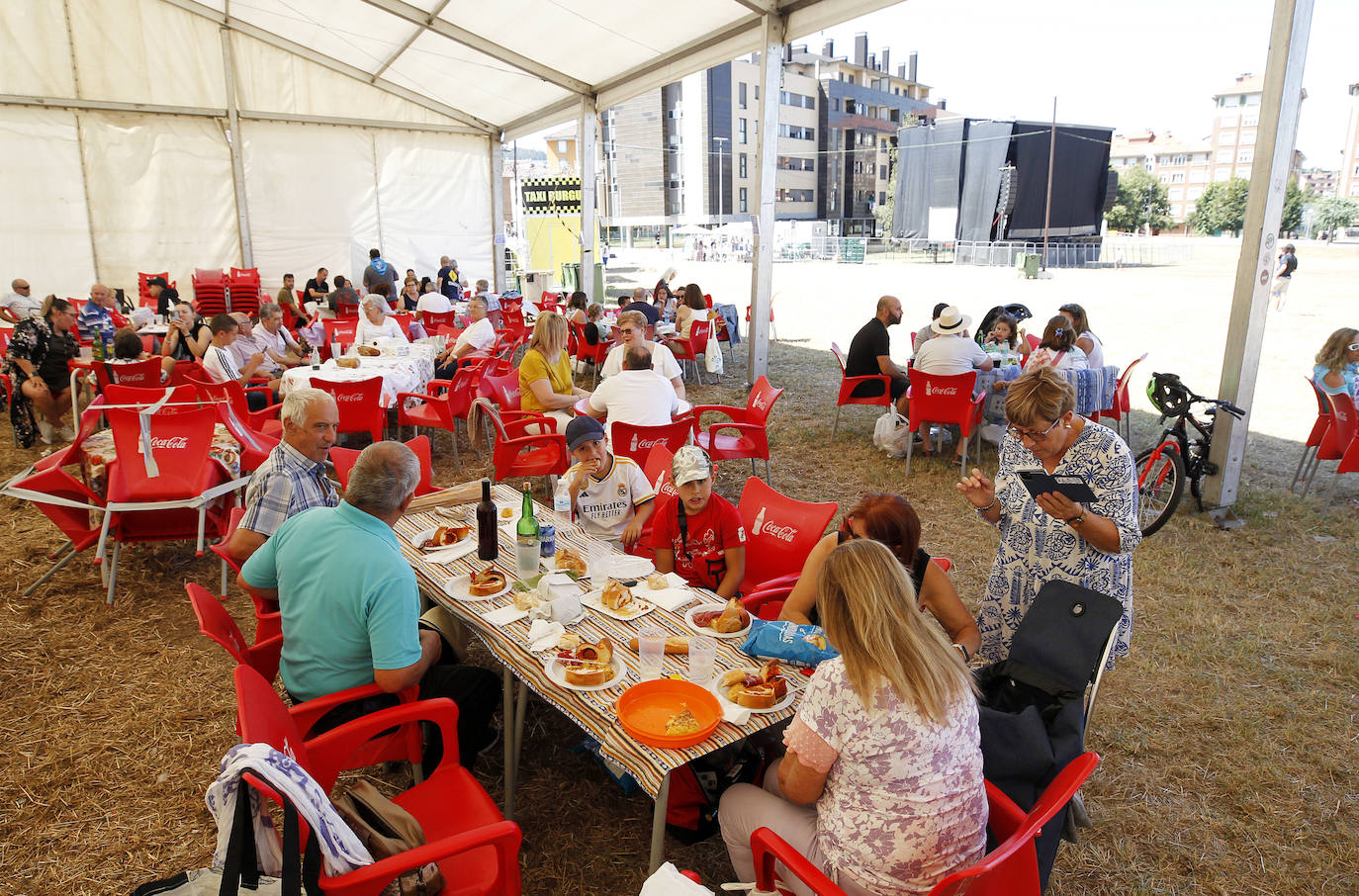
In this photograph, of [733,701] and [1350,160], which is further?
[1350,160]

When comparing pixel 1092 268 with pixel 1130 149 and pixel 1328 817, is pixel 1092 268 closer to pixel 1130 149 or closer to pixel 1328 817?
pixel 1328 817

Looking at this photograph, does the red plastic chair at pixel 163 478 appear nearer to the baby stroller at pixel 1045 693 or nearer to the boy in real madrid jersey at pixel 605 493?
the boy in real madrid jersey at pixel 605 493

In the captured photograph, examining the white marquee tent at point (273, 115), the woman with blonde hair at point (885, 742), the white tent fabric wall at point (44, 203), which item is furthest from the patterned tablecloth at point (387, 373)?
the white tent fabric wall at point (44, 203)

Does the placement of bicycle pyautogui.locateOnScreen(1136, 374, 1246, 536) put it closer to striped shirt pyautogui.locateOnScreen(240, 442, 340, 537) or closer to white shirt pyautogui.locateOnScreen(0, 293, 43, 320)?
striped shirt pyautogui.locateOnScreen(240, 442, 340, 537)

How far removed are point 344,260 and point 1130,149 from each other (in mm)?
115139

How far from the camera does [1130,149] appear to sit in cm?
10156

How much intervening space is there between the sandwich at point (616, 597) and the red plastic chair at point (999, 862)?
1.04m

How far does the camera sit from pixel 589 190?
1370 centimetres

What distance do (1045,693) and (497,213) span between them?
17176 millimetres

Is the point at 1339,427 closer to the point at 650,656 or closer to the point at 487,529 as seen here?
the point at 650,656

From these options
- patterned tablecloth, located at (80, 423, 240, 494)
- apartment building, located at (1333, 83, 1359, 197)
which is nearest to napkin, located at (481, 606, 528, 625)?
patterned tablecloth, located at (80, 423, 240, 494)

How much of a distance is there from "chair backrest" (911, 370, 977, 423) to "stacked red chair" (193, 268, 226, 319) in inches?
486

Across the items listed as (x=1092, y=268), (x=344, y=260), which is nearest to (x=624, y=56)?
(x=344, y=260)

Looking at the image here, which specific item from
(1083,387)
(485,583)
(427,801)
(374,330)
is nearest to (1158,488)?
(1083,387)
